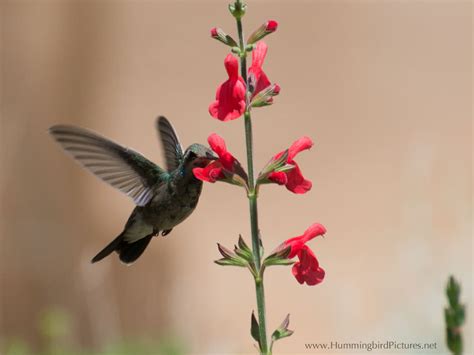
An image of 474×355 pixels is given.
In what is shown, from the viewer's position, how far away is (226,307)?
4.30 m

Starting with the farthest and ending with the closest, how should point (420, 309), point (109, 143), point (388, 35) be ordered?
1. point (388, 35)
2. point (420, 309)
3. point (109, 143)

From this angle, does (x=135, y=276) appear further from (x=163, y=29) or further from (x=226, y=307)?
(x=163, y=29)

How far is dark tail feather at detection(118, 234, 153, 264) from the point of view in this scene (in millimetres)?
2020

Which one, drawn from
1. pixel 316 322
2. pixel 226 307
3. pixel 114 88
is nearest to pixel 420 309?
pixel 316 322

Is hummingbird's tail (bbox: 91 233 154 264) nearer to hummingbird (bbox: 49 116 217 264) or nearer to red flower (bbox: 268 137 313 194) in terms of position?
hummingbird (bbox: 49 116 217 264)

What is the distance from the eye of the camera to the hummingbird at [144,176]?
5.74 feet

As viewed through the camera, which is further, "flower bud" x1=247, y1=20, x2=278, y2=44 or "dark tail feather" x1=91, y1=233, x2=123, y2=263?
"dark tail feather" x1=91, y1=233, x2=123, y2=263

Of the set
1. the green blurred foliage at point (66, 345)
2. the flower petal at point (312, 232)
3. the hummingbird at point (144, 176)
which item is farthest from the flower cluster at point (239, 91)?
the green blurred foliage at point (66, 345)

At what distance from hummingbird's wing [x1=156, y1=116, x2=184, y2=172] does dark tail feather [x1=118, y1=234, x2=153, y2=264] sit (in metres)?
0.23

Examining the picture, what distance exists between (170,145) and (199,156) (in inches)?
12.9

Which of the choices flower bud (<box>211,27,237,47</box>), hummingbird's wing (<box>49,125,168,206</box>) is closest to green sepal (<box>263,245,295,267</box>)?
flower bud (<box>211,27,237,47</box>)

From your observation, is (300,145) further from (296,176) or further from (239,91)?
(239,91)

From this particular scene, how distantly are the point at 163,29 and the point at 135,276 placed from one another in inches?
62.5

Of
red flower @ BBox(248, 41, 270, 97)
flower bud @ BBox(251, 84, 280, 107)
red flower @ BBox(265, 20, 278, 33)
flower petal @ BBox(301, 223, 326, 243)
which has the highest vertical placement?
red flower @ BBox(265, 20, 278, 33)
